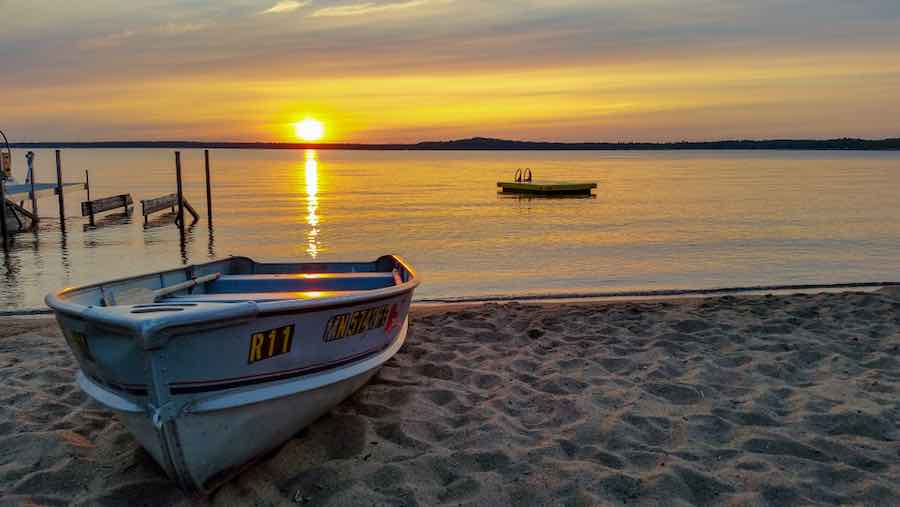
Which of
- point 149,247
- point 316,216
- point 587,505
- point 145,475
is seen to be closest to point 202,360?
point 145,475

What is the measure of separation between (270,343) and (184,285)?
120 inches

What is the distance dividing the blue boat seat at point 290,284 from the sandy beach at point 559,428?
0.98 metres

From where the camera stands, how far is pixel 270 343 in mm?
4516

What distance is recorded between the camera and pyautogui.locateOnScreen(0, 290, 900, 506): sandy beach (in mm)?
4535

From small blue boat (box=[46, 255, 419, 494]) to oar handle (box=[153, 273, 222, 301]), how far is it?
1038 millimetres

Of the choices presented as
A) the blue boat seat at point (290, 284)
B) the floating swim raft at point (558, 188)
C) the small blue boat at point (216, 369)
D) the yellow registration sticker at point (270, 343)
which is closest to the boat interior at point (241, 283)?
the blue boat seat at point (290, 284)

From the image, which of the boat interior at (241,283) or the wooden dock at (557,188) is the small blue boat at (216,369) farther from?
the wooden dock at (557,188)

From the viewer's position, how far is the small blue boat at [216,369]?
404cm

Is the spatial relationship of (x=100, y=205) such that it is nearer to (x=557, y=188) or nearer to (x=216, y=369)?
(x=216, y=369)

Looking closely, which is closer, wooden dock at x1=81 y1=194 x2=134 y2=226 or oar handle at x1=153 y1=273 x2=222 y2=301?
oar handle at x1=153 y1=273 x2=222 y2=301

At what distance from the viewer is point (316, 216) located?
107ft

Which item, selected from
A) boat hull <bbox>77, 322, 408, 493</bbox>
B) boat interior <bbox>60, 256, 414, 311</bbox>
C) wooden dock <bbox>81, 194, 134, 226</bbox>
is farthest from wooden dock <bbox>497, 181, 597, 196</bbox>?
boat hull <bbox>77, 322, 408, 493</bbox>

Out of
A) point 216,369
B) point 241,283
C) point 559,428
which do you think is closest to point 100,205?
point 241,283

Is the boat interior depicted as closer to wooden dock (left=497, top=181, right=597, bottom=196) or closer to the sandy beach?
the sandy beach
